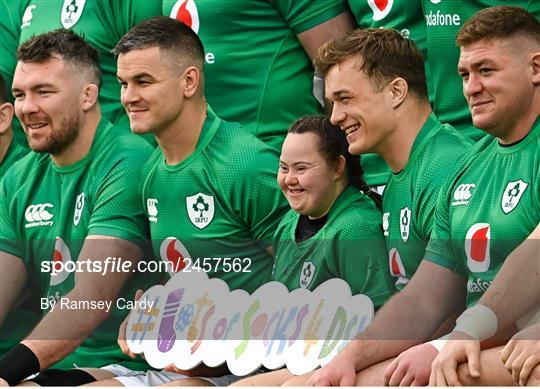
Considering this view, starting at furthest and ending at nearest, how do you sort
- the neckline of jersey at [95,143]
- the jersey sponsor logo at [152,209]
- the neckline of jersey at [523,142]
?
the neckline of jersey at [95,143] < the jersey sponsor logo at [152,209] < the neckline of jersey at [523,142]

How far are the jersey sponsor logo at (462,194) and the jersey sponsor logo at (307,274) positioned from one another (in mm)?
520

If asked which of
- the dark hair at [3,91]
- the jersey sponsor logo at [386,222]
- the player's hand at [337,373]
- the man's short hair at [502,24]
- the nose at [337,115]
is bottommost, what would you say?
the player's hand at [337,373]

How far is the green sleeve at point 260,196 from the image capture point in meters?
4.66

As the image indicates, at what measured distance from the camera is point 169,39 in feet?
15.6

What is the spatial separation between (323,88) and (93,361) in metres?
1.23

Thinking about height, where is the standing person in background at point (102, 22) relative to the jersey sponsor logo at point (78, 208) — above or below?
above

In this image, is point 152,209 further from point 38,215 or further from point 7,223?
point 7,223

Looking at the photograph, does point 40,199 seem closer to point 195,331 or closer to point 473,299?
point 195,331

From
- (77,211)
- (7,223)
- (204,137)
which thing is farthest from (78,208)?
(204,137)

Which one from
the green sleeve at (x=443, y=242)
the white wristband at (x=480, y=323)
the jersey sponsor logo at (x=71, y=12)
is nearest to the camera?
the white wristband at (x=480, y=323)

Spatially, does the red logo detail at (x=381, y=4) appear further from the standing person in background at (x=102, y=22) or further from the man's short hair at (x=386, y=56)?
the standing person in background at (x=102, y=22)

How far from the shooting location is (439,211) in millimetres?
4184

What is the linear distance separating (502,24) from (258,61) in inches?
42.7

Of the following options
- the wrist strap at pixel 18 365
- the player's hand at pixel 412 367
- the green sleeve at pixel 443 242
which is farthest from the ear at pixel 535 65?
the wrist strap at pixel 18 365
